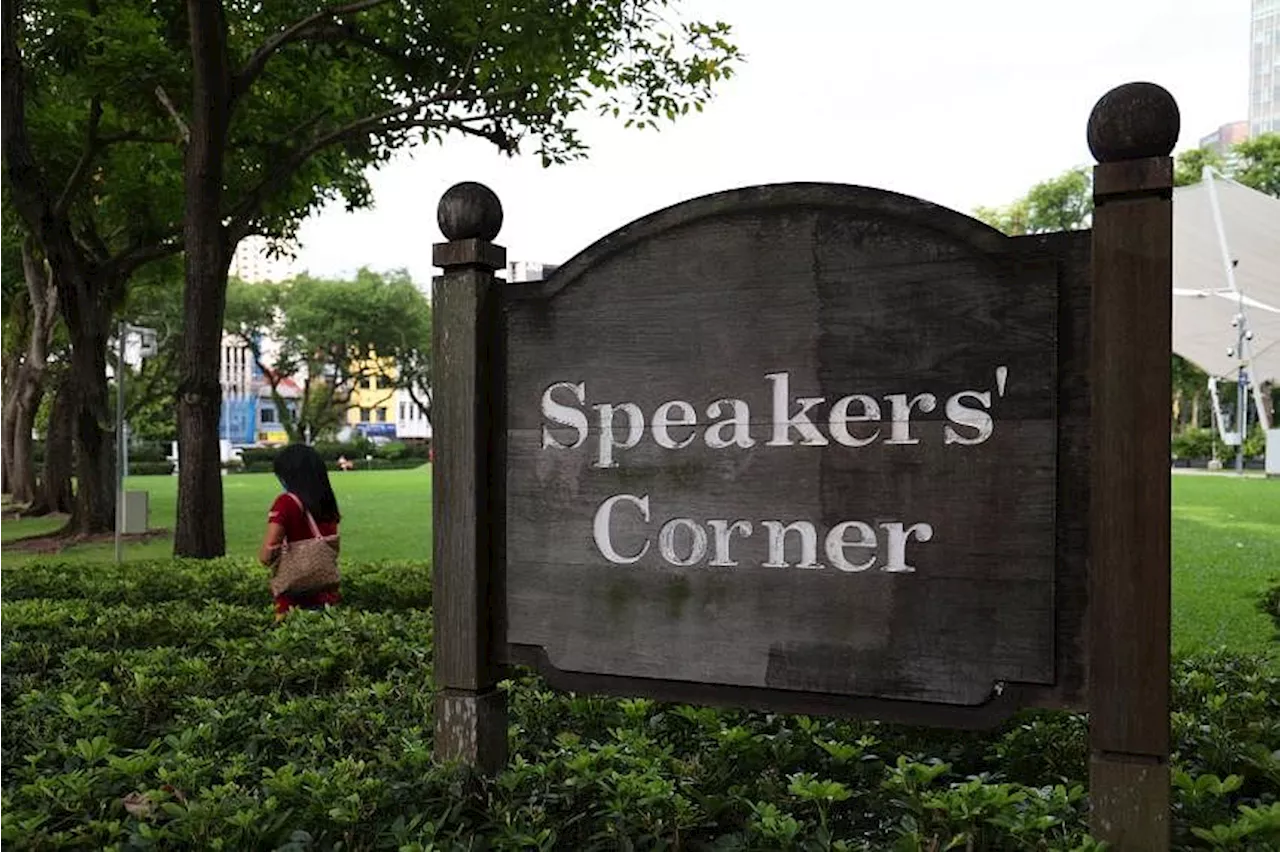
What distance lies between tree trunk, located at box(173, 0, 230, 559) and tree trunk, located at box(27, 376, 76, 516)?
1274 centimetres

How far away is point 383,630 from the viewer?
441 cm

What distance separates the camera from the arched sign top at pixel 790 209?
228 cm

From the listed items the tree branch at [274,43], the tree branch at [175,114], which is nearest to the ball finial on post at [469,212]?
the tree branch at [274,43]

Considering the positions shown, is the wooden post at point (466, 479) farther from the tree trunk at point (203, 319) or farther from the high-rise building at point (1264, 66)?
the high-rise building at point (1264, 66)

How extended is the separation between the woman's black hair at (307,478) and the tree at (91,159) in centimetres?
520

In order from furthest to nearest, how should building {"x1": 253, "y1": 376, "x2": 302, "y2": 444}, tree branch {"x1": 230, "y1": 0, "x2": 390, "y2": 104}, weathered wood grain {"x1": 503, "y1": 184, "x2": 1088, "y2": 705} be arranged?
1. building {"x1": 253, "y1": 376, "x2": 302, "y2": 444}
2. tree branch {"x1": 230, "y1": 0, "x2": 390, "y2": 104}
3. weathered wood grain {"x1": 503, "y1": 184, "x2": 1088, "y2": 705}

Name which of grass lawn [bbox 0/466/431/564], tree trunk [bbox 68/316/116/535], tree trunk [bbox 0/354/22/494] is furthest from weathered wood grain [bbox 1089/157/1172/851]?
tree trunk [bbox 0/354/22/494]

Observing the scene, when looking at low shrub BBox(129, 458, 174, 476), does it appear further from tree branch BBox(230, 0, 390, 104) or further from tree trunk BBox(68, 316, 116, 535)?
tree branch BBox(230, 0, 390, 104)

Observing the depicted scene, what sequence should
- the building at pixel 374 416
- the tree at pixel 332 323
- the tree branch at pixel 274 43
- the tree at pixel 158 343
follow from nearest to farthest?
the tree branch at pixel 274 43, the tree at pixel 158 343, the tree at pixel 332 323, the building at pixel 374 416

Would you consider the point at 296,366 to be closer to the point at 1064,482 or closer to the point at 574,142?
the point at 574,142

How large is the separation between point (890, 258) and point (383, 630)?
285 cm

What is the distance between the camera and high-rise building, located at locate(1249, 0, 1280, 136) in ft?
422

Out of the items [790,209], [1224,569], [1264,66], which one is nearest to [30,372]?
[1224,569]

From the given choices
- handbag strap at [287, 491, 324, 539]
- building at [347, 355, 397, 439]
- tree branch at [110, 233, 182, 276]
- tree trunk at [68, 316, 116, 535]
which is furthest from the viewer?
building at [347, 355, 397, 439]
